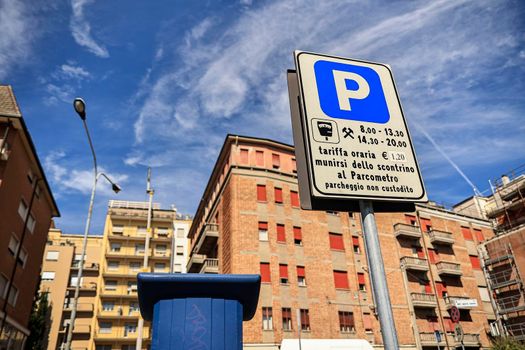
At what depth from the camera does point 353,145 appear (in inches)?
105

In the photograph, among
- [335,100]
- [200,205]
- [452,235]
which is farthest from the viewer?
[200,205]

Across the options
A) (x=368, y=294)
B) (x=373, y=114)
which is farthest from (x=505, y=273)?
(x=373, y=114)

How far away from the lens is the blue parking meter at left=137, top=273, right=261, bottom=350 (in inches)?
111

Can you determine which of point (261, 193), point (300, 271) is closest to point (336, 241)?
point (300, 271)

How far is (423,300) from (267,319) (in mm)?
14515

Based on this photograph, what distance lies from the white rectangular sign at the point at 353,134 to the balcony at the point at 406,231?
3364cm

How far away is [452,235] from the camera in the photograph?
37.6 metres

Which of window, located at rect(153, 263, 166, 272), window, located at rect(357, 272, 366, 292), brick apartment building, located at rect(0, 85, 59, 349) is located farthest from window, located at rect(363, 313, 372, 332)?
window, located at rect(153, 263, 166, 272)

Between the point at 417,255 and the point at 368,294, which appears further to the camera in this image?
the point at 417,255

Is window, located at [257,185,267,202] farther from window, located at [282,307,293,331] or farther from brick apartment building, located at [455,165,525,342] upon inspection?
brick apartment building, located at [455,165,525,342]

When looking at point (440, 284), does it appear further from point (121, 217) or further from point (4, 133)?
point (121, 217)

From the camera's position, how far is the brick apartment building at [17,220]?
67.6 feet

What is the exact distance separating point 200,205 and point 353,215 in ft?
55.2

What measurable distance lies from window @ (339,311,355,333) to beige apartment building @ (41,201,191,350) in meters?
22.1
